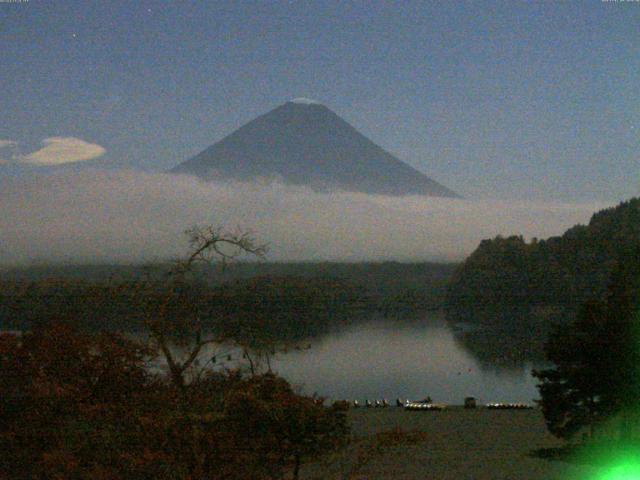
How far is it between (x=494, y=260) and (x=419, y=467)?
208 feet

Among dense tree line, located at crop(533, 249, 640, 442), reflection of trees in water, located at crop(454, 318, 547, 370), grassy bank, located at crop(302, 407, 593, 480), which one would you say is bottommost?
reflection of trees in water, located at crop(454, 318, 547, 370)

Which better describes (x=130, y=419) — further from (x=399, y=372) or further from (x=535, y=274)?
(x=535, y=274)

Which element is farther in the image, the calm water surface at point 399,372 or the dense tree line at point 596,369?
the calm water surface at point 399,372

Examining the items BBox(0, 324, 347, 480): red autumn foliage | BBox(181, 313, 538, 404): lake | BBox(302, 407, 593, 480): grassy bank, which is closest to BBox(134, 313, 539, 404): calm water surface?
BBox(181, 313, 538, 404): lake

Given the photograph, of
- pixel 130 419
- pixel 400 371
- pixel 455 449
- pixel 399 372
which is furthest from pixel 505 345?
pixel 130 419

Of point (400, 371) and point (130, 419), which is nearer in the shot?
point (130, 419)

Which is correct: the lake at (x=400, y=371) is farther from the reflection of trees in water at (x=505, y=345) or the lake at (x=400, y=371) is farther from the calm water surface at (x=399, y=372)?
the reflection of trees in water at (x=505, y=345)

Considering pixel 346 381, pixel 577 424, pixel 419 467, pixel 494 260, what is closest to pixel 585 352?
pixel 577 424

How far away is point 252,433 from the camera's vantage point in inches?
244

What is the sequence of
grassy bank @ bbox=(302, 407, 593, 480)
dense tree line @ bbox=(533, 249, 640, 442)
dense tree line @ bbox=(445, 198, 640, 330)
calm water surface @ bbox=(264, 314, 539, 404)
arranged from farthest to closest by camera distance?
dense tree line @ bbox=(445, 198, 640, 330) < calm water surface @ bbox=(264, 314, 539, 404) < dense tree line @ bbox=(533, 249, 640, 442) < grassy bank @ bbox=(302, 407, 593, 480)

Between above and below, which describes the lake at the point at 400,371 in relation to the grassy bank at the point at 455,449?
below

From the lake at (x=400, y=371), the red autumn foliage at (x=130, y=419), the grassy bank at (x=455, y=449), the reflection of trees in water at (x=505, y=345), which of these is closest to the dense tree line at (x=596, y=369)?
the grassy bank at (x=455, y=449)

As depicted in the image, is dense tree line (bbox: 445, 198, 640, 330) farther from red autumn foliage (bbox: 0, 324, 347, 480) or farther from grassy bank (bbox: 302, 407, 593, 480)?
red autumn foliage (bbox: 0, 324, 347, 480)

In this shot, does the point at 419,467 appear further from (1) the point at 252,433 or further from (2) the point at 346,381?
(2) the point at 346,381
